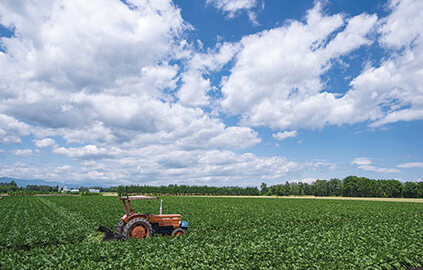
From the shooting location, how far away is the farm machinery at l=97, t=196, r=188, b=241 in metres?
13.3

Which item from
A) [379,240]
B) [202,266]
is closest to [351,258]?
[379,240]

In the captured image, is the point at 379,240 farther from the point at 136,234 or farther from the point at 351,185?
the point at 351,185

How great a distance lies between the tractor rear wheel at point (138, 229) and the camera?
43.1 feet

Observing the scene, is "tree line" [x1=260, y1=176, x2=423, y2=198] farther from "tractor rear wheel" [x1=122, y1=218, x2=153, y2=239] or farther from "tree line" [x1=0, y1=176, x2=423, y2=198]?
"tractor rear wheel" [x1=122, y1=218, x2=153, y2=239]

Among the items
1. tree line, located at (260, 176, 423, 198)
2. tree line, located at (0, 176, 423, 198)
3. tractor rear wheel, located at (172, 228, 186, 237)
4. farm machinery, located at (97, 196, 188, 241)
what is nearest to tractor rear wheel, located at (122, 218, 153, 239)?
farm machinery, located at (97, 196, 188, 241)

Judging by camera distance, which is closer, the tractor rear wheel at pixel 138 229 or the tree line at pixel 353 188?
the tractor rear wheel at pixel 138 229

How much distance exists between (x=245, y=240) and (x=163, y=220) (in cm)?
471

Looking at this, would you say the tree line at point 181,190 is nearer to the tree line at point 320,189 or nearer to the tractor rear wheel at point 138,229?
the tree line at point 320,189

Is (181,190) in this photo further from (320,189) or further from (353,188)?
(353,188)

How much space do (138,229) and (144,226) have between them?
35cm

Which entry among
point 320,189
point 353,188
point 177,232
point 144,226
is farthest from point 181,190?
point 144,226

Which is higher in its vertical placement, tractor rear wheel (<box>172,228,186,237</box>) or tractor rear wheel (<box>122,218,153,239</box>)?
tractor rear wheel (<box>122,218,153,239</box>)

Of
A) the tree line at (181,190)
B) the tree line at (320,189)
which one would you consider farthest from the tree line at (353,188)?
the tree line at (181,190)

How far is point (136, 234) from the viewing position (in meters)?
13.3
